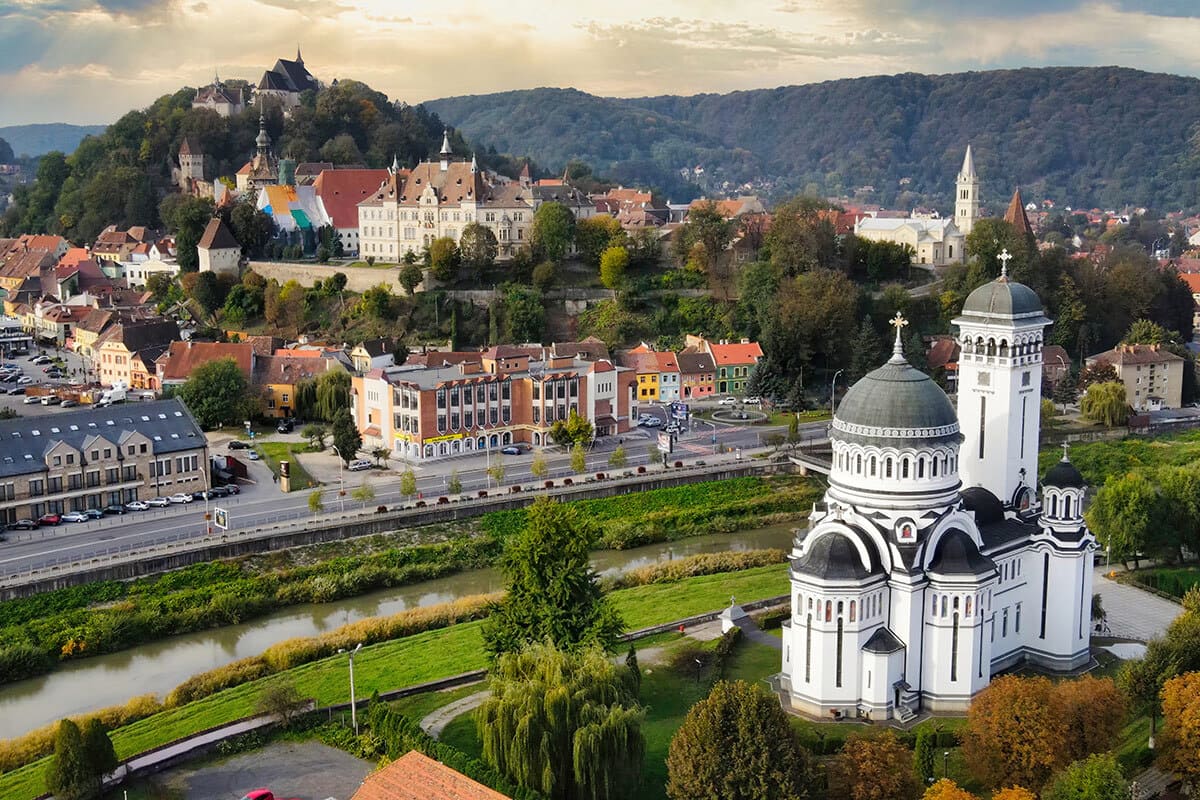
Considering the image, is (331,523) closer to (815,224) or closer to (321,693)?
(321,693)

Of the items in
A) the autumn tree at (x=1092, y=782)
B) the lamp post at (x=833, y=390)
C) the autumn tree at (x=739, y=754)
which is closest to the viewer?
the autumn tree at (x=1092, y=782)

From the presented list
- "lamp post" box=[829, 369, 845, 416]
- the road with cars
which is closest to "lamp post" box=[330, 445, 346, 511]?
the road with cars

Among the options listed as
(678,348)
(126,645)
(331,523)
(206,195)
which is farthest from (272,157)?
(126,645)

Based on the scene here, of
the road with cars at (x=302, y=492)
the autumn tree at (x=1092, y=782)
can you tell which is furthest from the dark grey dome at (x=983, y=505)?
the road with cars at (x=302, y=492)

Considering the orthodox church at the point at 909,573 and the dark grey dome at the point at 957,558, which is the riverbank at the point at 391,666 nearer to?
the orthodox church at the point at 909,573

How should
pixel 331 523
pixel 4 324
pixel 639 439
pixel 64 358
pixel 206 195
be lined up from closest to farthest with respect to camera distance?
1. pixel 331 523
2. pixel 639 439
3. pixel 64 358
4. pixel 4 324
5. pixel 206 195

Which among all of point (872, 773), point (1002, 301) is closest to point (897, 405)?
point (1002, 301)

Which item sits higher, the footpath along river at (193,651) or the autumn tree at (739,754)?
the autumn tree at (739,754)
